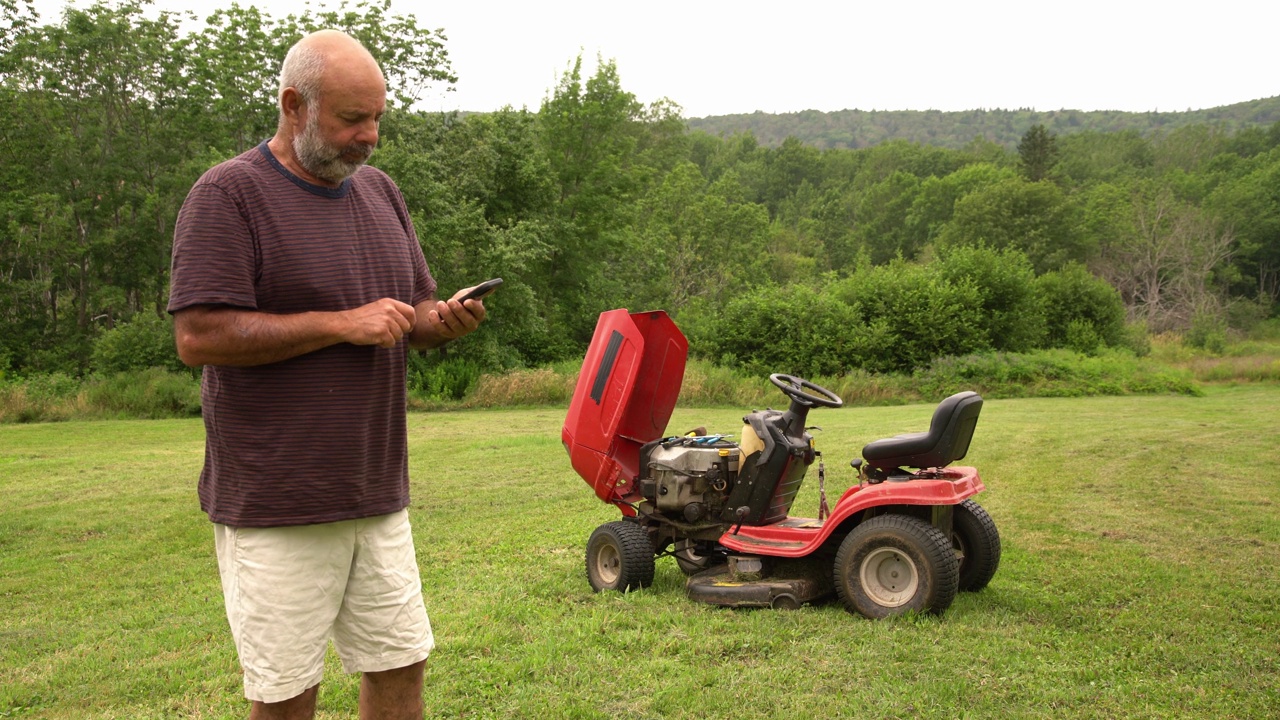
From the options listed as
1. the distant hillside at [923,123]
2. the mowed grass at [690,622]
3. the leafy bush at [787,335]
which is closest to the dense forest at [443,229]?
the leafy bush at [787,335]

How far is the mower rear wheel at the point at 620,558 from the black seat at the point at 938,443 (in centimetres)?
133

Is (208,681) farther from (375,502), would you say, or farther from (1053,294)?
(1053,294)

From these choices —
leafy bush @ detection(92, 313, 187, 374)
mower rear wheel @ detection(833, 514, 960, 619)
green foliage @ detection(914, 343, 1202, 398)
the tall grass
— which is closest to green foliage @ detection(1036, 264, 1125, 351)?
the tall grass

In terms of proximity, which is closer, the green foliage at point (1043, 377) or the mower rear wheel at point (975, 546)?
the mower rear wheel at point (975, 546)

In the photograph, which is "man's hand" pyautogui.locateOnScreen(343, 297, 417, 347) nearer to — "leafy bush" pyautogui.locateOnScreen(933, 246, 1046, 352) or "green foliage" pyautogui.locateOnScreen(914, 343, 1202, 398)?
"green foliage" pyautogui.locateOnScreen(914, 343, 1202, 398)

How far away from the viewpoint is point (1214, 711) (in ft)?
12.5

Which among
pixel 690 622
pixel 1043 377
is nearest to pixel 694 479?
pixel 690 622

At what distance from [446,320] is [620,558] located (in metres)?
3.32

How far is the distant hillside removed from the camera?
16775 centimetres

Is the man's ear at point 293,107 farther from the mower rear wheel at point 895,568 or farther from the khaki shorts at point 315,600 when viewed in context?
the mower rear wheel at point 895,568

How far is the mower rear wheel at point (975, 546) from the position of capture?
216 inches

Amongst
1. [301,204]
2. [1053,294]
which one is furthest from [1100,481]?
[1053,294]

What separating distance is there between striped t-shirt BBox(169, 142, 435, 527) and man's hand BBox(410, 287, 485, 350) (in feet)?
0.60

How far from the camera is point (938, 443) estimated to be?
17.5 feet
